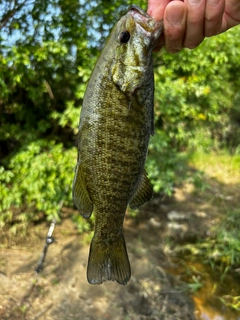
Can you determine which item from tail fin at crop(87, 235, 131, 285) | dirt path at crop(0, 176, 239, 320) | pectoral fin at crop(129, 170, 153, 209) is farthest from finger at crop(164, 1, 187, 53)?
dirt path at crop(0, 176, 239, 320)

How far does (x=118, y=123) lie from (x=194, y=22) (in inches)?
21.8

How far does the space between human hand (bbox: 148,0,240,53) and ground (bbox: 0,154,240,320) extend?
3.24 meters

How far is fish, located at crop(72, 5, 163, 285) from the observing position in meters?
1.47

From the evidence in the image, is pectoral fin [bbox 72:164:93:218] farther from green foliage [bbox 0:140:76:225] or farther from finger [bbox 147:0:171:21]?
green foliage [bbox 0:140:76:225]

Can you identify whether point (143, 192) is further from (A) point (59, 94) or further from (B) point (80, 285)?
(A) point (59, 94)

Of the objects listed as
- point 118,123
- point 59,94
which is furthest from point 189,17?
point 59,94

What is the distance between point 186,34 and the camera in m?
1.59

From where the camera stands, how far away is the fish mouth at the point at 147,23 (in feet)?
4.74

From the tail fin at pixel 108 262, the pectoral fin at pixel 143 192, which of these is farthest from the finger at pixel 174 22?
the tail fin at pixel 108 262

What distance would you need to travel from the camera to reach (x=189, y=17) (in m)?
1.52

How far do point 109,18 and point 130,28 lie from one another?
9.92ft

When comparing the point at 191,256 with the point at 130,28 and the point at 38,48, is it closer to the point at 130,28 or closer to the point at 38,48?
the point at 38,48

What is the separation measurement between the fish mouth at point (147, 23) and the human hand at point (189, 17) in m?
0.04

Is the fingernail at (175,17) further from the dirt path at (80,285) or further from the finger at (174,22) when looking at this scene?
the dirt path at (80,285)
